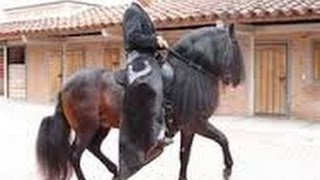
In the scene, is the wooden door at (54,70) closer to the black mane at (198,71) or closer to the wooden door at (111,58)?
the wooden door at (111,58)

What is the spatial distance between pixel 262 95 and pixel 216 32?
9186mm

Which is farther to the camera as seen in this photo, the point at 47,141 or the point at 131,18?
the point at 47,141

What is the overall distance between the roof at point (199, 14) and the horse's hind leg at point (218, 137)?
271 inches

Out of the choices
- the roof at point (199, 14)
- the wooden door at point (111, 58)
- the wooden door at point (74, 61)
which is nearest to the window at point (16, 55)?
the roof at point (199, 14)

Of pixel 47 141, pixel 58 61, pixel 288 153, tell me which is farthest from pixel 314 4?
pixel 58 61

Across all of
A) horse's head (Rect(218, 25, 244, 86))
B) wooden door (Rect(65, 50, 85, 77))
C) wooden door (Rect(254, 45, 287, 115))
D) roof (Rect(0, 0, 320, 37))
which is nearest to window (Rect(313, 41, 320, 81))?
wooden door (Rect(254, 45, 287, 115))

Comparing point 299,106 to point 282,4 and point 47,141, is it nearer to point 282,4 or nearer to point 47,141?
point 282,4

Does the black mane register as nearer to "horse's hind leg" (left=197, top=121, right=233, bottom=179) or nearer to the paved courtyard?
"horse's hind leg" (left=197, top=121, right=233, bottom=179)

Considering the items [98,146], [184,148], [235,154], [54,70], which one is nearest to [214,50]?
[184,148]

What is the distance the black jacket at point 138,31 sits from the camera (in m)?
5.71

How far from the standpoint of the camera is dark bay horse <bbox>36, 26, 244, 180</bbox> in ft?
19.5

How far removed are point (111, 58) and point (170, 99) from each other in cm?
1261

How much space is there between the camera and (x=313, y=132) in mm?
11711

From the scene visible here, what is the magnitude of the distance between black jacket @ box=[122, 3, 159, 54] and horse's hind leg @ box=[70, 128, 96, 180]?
995 millimetres
